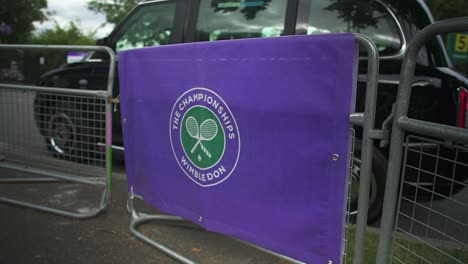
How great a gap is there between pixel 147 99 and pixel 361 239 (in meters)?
1.72

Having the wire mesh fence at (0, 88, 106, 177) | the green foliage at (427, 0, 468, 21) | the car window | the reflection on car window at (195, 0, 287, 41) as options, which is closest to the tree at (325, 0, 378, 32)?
the car window

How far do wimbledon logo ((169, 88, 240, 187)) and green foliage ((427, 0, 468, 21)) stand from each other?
9719 millimetres

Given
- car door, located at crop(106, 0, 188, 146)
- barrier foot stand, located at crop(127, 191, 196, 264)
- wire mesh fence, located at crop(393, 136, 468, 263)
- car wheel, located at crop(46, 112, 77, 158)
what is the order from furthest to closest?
car door, located at crop(106, 0, 188, 146), car wheel, located at crop(46, 112, 77, 158), barrier foot stand, located at crop(127, 191, 196, 264), wire mesh fence, located at crop(393, 136, 468, 263)

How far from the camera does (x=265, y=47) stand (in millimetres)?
2172

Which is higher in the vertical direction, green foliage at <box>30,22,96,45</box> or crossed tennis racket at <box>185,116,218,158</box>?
green foliage at <box>30,22,96,45</box>

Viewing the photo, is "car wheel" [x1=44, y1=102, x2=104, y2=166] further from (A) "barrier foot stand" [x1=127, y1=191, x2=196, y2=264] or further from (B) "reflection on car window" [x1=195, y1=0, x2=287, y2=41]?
(B) "reflection on car window" [x1=195, y1=0, x2=287, y2=41]

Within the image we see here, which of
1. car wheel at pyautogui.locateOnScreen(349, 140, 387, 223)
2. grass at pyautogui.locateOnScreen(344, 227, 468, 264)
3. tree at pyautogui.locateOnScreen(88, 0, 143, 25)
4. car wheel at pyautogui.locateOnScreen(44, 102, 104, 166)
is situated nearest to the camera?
grass at pyautogui.locateOnScreen(344, 227, 468, 264)

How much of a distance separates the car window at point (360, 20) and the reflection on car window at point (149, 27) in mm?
1705

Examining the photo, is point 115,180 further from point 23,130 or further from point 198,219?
point 198,219

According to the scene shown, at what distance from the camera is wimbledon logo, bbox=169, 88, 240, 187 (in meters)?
2.42

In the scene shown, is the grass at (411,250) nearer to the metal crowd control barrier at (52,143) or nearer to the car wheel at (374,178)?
the car wheel at (374,178)

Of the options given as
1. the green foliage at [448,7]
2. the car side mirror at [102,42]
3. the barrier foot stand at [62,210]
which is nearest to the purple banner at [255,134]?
the barrier foot stand at [62,210]

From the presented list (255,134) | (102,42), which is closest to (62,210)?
(102,42)

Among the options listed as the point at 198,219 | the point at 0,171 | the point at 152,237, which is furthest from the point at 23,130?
the point at 198,219
